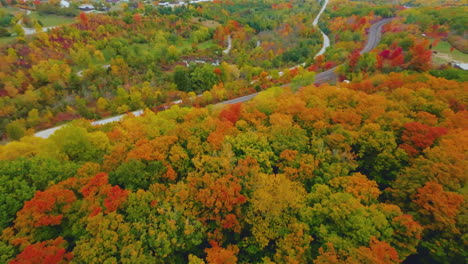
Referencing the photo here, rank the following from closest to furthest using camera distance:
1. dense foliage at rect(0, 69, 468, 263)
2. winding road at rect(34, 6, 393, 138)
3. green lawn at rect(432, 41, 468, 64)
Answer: dense foliage at rect(0, 69, 468, 263), winding road at rect(34, 6, 393, 138), green lawn at rect(432, 41, 468, 64)

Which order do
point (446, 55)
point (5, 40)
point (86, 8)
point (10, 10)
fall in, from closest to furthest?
point (446, 55) < point (5, 40) < point (10, 10) < point (86, 8)

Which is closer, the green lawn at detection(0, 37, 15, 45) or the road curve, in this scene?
the road curve

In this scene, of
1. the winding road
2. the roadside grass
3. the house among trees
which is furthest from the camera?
the house among trees

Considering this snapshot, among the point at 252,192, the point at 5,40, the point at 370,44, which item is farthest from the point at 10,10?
the point at 370,44

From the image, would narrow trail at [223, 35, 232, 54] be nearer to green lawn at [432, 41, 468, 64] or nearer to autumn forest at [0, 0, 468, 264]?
autumn forest at [0, 0, 468, 264]

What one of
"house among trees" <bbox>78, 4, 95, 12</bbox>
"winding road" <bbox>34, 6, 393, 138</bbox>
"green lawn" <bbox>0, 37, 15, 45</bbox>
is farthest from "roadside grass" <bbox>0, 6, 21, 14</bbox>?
"winding road" <bbox>34, 6, 393, 138</bbox>

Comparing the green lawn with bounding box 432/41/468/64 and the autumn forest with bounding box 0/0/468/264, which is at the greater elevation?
the green lawn with bounding box 432/41/468/64

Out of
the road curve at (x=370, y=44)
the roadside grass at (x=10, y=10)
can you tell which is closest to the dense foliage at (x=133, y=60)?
the road curve at (x=370, y=44)

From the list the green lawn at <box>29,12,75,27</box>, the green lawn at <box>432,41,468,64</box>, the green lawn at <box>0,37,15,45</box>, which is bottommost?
the green lawn at <box>0,37,15,45</box>

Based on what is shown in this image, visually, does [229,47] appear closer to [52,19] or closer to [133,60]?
[133,60]

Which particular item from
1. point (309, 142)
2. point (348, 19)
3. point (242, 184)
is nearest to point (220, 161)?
point (242, 184)
